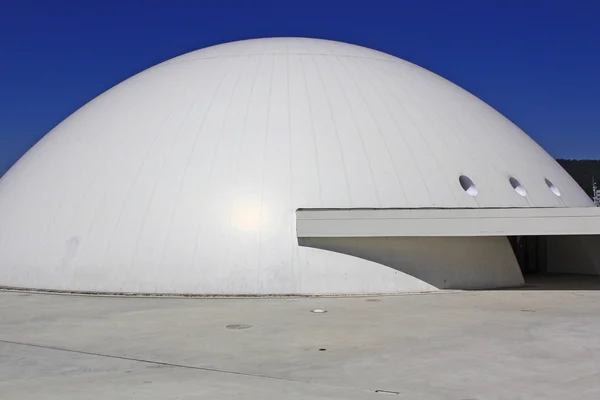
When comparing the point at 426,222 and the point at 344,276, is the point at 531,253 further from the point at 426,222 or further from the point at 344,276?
the point at 344,276

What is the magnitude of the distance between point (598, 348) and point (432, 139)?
9530 millimetres

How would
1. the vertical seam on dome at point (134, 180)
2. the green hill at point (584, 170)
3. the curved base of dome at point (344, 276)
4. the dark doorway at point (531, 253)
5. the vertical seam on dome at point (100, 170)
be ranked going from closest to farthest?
the curved base of dome at point (344, 276) < the vertical seam on dome at point (134, 180) < the vertical seam on dome at point (100, 170) < the dark doorway at point (531, 253) < the green hill at point (584, 170)

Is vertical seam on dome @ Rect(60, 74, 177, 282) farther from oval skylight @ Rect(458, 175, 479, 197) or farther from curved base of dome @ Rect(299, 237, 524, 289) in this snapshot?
oval skylight @ Rect(458, 175, 479, 197)

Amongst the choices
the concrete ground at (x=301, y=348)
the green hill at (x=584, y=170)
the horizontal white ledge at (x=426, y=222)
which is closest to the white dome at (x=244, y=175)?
the horizontal white ledge at (x=426, y=222)

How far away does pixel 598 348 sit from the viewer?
10469mm

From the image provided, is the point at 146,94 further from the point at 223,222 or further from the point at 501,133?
the point at 501,133

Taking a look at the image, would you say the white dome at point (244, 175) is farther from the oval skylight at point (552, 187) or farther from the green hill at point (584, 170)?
the green hill at point (584, 170)

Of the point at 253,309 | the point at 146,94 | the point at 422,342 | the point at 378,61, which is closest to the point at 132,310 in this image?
the point at 253,309

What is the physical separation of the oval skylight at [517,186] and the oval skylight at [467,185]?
53.8 inches

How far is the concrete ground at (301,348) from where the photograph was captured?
8.19 metres

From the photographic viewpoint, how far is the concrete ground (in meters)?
8.19

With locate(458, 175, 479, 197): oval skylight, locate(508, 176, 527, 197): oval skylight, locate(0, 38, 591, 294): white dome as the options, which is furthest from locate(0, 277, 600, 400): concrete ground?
locate(508, 176, 527, 197): oval skylight

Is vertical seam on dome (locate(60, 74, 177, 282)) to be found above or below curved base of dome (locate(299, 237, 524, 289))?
above

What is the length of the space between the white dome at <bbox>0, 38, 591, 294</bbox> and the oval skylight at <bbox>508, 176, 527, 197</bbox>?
0.06 m
